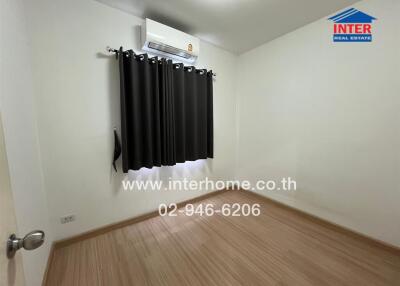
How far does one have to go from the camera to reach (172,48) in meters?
2.07

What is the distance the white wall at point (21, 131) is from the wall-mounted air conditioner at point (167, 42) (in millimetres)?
1004

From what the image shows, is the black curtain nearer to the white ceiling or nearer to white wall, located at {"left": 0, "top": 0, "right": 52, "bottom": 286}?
the white ceiling

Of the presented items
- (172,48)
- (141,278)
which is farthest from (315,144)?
(141,278)

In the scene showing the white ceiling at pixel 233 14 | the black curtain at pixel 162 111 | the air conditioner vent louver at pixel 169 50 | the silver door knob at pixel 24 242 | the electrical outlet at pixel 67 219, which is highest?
the white ceiling at pixel 233 14

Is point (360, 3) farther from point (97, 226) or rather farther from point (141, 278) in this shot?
point (97, 226)

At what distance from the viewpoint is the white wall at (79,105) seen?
1.55 m

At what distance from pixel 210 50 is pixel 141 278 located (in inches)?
114

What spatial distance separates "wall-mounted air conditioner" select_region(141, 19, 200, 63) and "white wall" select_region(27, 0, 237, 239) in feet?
0.61

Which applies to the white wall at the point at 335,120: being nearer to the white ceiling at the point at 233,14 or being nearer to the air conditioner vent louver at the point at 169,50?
the white ceiling at the point at 233,14

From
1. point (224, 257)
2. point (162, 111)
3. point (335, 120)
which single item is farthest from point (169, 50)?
point (224, 257)

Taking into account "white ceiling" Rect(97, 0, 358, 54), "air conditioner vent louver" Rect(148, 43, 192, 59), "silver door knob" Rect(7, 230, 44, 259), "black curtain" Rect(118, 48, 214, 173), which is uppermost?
"white ceiling" Rect(97, 0, 358, 54)

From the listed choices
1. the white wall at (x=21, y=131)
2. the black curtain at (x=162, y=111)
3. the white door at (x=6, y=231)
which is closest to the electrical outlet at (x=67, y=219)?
the white wall at (x=21, y=131)

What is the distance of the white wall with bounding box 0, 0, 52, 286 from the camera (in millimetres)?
957

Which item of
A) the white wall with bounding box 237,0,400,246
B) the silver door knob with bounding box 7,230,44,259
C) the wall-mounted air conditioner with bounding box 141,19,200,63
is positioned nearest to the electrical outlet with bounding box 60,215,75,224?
the silver door knob with bounding box 7,230,44,259
